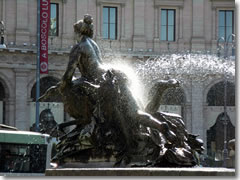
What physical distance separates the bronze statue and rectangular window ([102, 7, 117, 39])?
34497mm

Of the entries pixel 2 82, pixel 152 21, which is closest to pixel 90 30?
pixel 2 82

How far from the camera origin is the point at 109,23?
47.2 m

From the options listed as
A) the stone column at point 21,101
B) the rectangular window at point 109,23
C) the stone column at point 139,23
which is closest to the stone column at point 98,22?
the rectangular window at point 109,23

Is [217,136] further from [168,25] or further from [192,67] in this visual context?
[192,67]

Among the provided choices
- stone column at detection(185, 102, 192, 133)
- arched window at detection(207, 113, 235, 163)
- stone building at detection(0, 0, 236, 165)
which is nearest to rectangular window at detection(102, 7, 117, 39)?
stone building at detection(0, 0, 236, 165)

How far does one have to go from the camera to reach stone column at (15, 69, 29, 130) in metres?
44.1

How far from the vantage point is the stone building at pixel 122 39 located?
146 feet

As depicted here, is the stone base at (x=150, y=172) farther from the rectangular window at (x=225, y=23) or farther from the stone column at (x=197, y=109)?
the rectangular window at (x=225, y=23)

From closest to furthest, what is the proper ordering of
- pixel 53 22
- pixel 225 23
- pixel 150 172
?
pixel 150 172
pixel 53 22
pixel 225 23

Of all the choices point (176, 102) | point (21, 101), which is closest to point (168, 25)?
point (176, 102)

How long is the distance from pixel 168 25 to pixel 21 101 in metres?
10.7

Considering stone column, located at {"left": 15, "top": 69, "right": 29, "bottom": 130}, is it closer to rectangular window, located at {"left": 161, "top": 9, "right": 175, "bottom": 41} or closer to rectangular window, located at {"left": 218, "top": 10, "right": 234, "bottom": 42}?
rectangular window, located at {"left": 161, "top": 9, "right": 175, "bottom": 41}

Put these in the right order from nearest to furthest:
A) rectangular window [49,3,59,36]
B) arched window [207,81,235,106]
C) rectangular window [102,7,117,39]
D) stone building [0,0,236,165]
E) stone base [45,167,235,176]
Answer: stone base [45,167,235,176], stone building [0,0,236,165], arched window [207,81,235,106], rectangular window [49,3,59,36], rectangular window [102,7,117,39]

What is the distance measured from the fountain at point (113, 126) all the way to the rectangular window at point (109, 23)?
113ft
